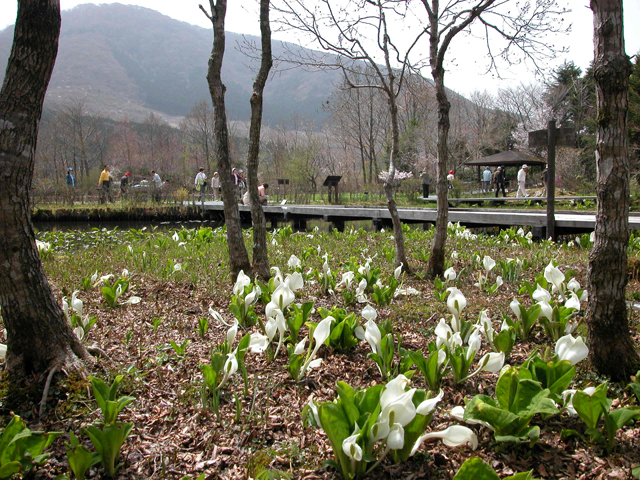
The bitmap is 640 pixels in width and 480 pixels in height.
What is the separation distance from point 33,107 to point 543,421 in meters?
2.87

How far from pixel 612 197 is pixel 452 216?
8.67m

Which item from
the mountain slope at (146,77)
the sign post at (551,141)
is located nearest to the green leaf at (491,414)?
the sign post at (551,141)

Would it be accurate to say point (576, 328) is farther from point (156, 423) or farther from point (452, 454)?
point (156, 423)

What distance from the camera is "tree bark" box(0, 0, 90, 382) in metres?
2.03

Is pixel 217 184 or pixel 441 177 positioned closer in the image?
pixel 441 177

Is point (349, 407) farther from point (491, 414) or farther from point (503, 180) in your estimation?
point (503, 180)

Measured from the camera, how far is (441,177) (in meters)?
5.02

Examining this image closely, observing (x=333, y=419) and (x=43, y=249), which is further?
(x=43, y=249)

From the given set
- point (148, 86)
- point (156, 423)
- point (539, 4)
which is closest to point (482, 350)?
point (156, 423)

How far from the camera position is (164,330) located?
3.26 meters

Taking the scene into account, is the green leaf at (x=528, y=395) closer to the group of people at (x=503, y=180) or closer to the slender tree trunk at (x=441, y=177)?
the slender tree trunk at (x=441, y=177)

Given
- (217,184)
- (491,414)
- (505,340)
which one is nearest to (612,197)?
(505,340)

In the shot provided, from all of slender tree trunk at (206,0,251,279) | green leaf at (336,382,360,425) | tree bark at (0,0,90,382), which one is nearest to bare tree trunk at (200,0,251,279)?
slender tree trunk at (206,0,251,279)

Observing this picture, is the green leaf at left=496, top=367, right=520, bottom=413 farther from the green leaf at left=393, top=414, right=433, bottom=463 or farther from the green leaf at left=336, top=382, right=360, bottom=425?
the green leaf at left=336, top=382, right=360, bottom=425
